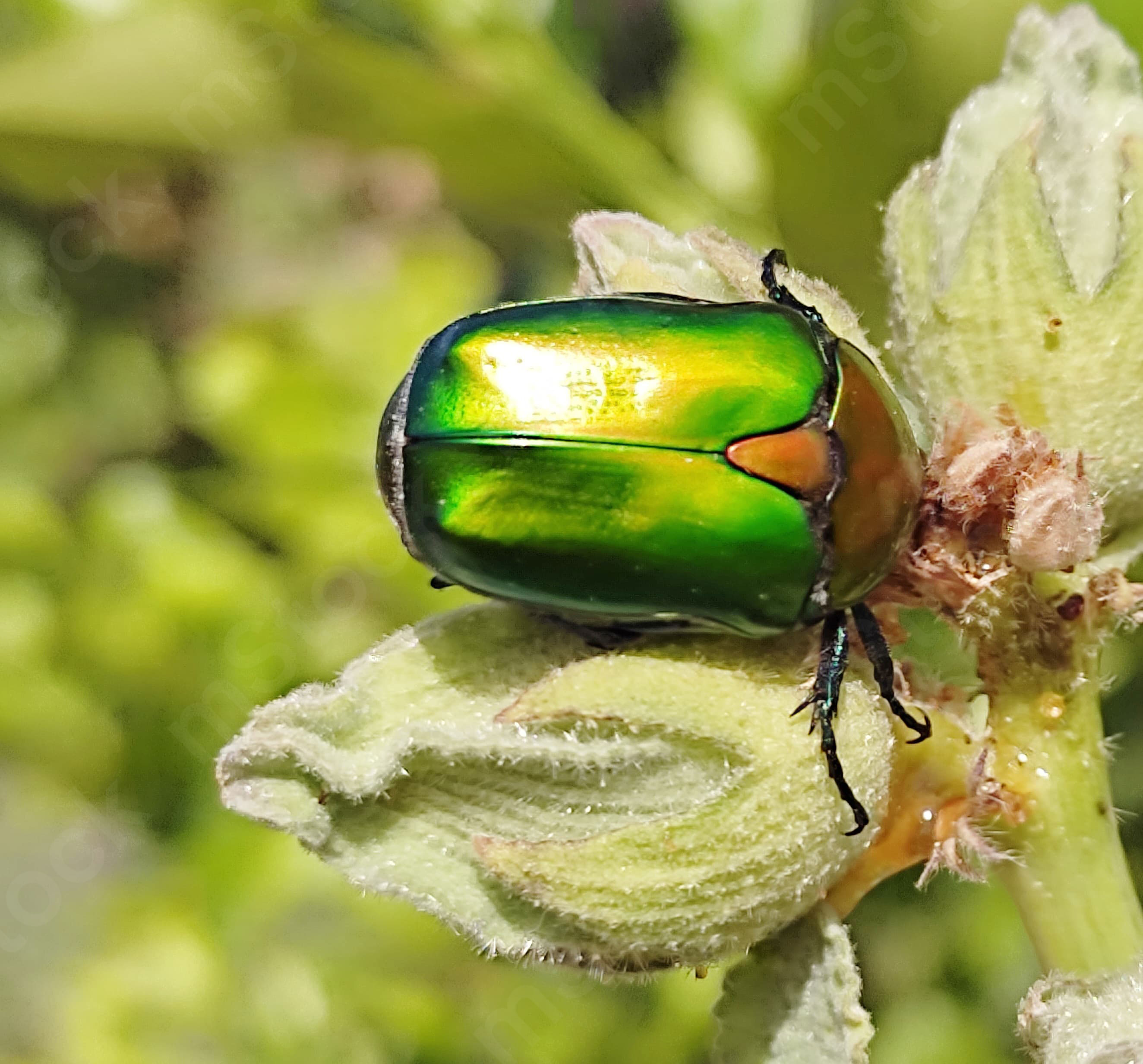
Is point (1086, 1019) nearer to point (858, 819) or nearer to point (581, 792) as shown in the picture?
point (858, 819)

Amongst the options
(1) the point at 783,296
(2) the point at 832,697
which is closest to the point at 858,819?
(2) the point at 832,697

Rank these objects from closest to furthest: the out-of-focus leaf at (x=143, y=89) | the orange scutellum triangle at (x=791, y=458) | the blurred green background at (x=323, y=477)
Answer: the orange scutellum triangle at (x=791, y=458) < the blurred green background at (x=323, y=477) < the out-of-focus leaf at (x=143, y=89)

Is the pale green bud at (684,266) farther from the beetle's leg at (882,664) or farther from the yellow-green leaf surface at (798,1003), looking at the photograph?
the yellow-green leaf surface at (798,1003)

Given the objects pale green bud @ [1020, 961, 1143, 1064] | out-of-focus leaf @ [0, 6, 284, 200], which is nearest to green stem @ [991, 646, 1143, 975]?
pale green bud @ [1020, 961, 1143, 1064]

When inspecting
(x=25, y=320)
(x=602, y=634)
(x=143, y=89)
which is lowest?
(x=25, y=320)

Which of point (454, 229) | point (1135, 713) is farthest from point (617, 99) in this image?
point (1135, 713)

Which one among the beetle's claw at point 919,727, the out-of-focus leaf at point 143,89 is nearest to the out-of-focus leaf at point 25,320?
the out-of-focus leaf at point 143,89

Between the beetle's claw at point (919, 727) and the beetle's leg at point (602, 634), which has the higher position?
the beetle's claw at point (919, 727)
